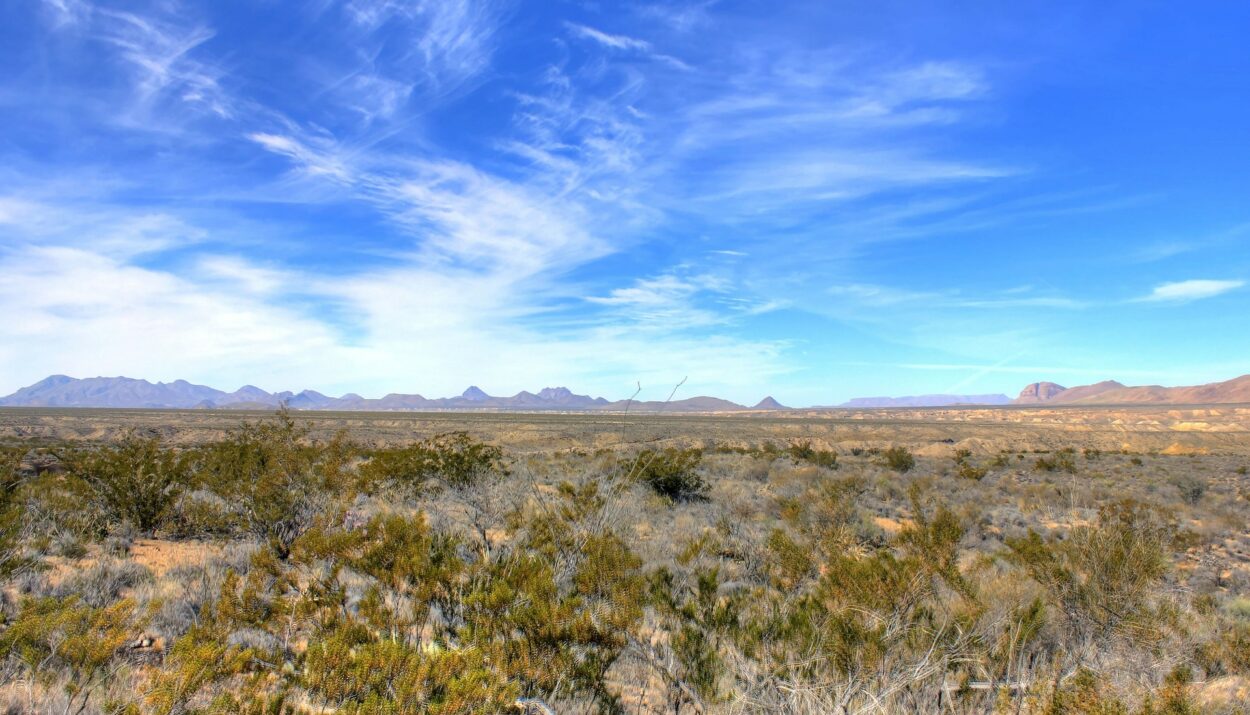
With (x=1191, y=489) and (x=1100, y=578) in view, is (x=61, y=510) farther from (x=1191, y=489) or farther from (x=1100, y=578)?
(x=1191, y=489)

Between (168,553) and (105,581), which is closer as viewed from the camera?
(105,581)

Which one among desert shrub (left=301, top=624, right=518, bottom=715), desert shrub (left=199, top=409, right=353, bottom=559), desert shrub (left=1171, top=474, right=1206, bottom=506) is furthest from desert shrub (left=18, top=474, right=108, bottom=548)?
desert shrub (left=1171, top=474, right=1206, bottom=506)

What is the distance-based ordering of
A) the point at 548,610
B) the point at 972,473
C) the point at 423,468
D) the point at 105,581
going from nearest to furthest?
the point at 548,610 < the point at 105,581 < the point at 423,468 < the point at 972,473

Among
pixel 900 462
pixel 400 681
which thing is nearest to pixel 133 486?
pixel 400 681

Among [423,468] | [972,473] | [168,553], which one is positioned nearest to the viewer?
[168,553]

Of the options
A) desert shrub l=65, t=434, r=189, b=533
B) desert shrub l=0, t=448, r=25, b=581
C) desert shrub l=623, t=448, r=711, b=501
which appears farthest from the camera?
desert shrub l=623, t=448, r=711, b=501

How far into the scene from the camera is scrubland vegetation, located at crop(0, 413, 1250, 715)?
3.41 metres

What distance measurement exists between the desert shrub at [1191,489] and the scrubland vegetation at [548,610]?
7.86 m

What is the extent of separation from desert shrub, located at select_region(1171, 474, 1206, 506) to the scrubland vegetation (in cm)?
786

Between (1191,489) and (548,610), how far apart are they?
74.2 ft

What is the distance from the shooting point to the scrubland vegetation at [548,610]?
11.2 ft

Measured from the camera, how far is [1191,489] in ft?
59.7

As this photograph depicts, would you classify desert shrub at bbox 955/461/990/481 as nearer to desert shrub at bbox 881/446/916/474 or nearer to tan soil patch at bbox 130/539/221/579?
desert shrub at bbox 881/446/916/474

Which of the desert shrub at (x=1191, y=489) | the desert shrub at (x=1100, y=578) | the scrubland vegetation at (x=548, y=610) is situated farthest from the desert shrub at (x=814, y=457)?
the desert shrub at (x=1100, y=578)
